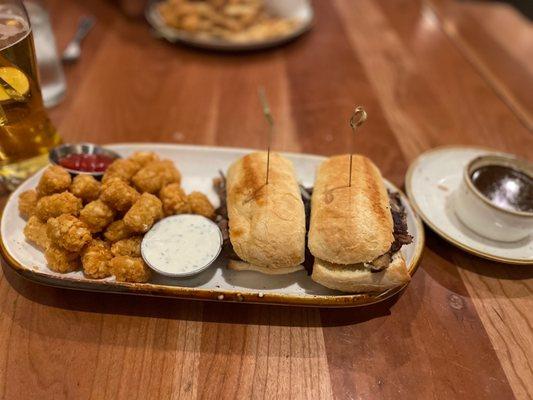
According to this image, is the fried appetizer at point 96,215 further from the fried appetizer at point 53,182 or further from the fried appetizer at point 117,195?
the fried appetizer at point 53,182

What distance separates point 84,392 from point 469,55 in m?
3.86

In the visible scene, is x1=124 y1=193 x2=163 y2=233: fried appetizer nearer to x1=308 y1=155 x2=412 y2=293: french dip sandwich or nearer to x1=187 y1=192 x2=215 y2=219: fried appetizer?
x1=187 y1=192 x2=215 y2=219: fried appetizer

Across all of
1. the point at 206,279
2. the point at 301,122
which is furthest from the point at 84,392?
the point at 301,122

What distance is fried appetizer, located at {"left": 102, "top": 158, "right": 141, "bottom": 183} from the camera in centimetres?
206

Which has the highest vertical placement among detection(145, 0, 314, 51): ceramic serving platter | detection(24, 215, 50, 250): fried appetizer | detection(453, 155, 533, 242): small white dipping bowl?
detection(24, 215, 50, 250): fried appetizer

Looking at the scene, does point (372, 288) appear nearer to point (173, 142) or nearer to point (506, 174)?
point (506, 174)

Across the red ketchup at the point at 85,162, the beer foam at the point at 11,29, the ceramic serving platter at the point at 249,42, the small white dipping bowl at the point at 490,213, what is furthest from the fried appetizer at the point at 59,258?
the ceramic serving platter at the point at 249,42

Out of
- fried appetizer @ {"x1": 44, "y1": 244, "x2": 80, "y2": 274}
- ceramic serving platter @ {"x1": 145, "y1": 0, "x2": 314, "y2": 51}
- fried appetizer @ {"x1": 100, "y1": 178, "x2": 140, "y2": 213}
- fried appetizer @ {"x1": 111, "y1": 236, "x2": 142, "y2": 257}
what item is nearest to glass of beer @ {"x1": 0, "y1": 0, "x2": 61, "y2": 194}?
fried appetizer @ {"x1": 100, "y1": 178, "x2": 140, "y2": 213}

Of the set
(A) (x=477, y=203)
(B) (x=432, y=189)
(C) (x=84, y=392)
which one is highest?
(C) (x=84, y=392)

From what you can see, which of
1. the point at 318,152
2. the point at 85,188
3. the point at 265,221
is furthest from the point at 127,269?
the point at 318,152

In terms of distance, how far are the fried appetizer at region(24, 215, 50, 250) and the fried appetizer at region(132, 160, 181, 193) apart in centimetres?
44

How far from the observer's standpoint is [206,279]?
1.89 m

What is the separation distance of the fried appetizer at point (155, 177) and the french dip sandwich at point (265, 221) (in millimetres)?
333

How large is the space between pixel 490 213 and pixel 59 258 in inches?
74.0
